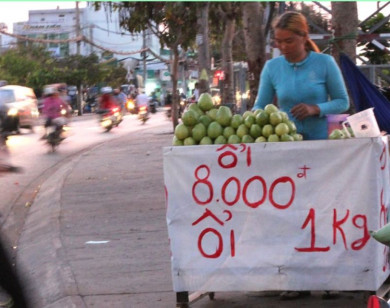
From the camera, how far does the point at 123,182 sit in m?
13.4

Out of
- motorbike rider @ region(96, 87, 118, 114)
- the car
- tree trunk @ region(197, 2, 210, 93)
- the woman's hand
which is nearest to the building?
the car

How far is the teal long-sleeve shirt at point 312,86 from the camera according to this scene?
5520mm

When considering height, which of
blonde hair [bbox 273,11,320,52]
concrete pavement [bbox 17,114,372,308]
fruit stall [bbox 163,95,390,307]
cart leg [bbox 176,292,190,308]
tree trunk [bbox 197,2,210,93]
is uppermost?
tree trunk [bbox 197,2,210,93]

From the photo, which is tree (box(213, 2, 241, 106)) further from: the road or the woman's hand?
the woman's hand

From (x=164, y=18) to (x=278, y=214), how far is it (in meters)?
19.9

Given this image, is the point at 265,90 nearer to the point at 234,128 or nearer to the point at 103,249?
the point at 234,128

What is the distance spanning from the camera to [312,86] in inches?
218

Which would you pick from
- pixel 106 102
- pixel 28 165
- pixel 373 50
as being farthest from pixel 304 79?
pixel 106 102

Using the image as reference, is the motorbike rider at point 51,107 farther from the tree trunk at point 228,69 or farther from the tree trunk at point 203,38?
the tree trunk at point 228,69

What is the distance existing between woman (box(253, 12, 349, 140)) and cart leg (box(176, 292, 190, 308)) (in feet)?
4.51

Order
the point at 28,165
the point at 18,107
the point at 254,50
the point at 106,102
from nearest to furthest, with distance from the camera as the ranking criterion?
1. the point at 254,50
2. the point at 28,165
3. the point at 106,102
4. the point at 18,107

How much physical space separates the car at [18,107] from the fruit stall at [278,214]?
2149cm

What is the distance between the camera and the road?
36.6ft

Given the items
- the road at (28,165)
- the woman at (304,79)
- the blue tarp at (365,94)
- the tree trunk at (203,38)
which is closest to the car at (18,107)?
the road at (28,165)
